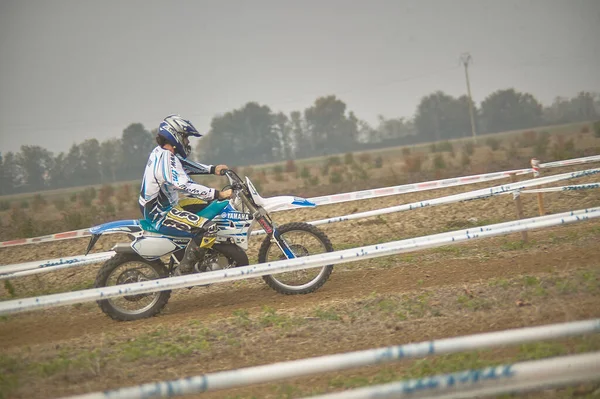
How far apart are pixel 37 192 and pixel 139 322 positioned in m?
25.0

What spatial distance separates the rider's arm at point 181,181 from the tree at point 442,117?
45710 millimetres

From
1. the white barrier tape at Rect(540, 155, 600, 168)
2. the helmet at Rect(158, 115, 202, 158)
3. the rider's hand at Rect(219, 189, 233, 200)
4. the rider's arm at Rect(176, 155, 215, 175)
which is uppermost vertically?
the helmet at Rect(158, 115, 202, 158)

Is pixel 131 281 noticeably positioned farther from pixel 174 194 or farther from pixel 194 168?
pixel 194 168

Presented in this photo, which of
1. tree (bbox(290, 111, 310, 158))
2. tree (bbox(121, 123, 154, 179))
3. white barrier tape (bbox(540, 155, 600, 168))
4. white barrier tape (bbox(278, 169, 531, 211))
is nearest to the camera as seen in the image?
white barrier tape (bbox(540, 155, 600, 168))

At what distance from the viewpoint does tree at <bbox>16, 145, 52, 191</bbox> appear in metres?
31.2

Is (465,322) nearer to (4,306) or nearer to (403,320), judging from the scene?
(403,320)

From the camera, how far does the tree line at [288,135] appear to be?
3375 centimetres

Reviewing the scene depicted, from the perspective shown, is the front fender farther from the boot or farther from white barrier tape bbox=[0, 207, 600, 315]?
white barrier tape bbox=[0, 207, 600, 315]

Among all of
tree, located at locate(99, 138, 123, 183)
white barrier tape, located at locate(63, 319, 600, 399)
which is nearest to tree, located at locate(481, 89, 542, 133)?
tree, located at locate(99, 138, 123, 183)

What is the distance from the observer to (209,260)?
677 cm

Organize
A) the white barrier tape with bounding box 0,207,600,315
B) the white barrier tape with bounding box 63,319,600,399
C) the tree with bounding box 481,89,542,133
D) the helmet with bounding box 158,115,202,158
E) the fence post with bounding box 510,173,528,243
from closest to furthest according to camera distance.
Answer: the white barrier tape with bounding box 63,319,600,399 → the white barrier tape with bounding box 0,207,600,315 → the helmet with bounding box 158,115,202,158 → the fence post with bounding box 510,173,528,243 → the tree with bounding box 481,89,542,133

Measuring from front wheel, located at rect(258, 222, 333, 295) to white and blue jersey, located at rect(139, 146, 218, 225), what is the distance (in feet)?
2.95

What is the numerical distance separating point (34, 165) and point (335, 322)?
31387 millimetres

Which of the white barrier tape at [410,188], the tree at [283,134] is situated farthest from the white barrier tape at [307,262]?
the tree at [283,134]
